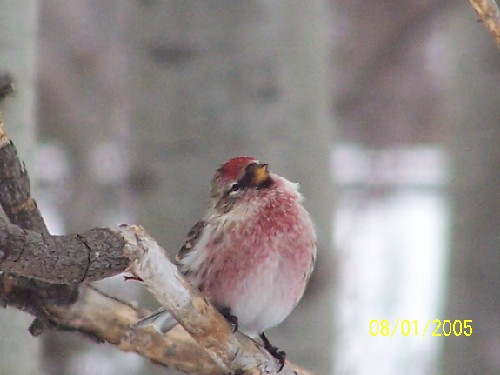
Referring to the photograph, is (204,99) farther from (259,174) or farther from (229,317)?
(229,317)

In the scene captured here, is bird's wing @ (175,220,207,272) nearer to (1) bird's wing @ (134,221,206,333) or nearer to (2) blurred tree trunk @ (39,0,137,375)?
(1) bird's wing @ (134,221,206,333)

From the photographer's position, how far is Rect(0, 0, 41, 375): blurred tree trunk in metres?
1.71

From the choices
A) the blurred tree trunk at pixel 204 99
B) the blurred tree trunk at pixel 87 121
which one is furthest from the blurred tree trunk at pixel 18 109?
the blurred tree trunk at pixel 87 121

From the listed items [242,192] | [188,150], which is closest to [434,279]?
[188,150]

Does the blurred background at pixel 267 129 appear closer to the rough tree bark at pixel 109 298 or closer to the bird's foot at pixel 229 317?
the rough tree bark at pixel 109 298

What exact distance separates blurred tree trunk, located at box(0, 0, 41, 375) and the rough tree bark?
0.13m

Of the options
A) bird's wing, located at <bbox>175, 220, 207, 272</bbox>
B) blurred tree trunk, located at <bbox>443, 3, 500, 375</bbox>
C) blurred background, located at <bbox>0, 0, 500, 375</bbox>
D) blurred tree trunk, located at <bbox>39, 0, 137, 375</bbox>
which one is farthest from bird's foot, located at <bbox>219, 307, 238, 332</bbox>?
blurred tree trunk, located at <bbox>39, 0, 137, 375</bbox>

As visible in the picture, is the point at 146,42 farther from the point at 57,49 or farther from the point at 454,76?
the point at 57,49

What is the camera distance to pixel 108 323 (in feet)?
5.67

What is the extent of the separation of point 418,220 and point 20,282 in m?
5.84

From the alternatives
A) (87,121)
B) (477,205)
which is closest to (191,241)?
(477,205)

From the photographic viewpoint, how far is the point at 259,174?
1803 mm

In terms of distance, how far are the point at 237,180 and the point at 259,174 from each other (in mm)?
44

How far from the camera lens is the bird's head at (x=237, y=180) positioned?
178 centimetres
